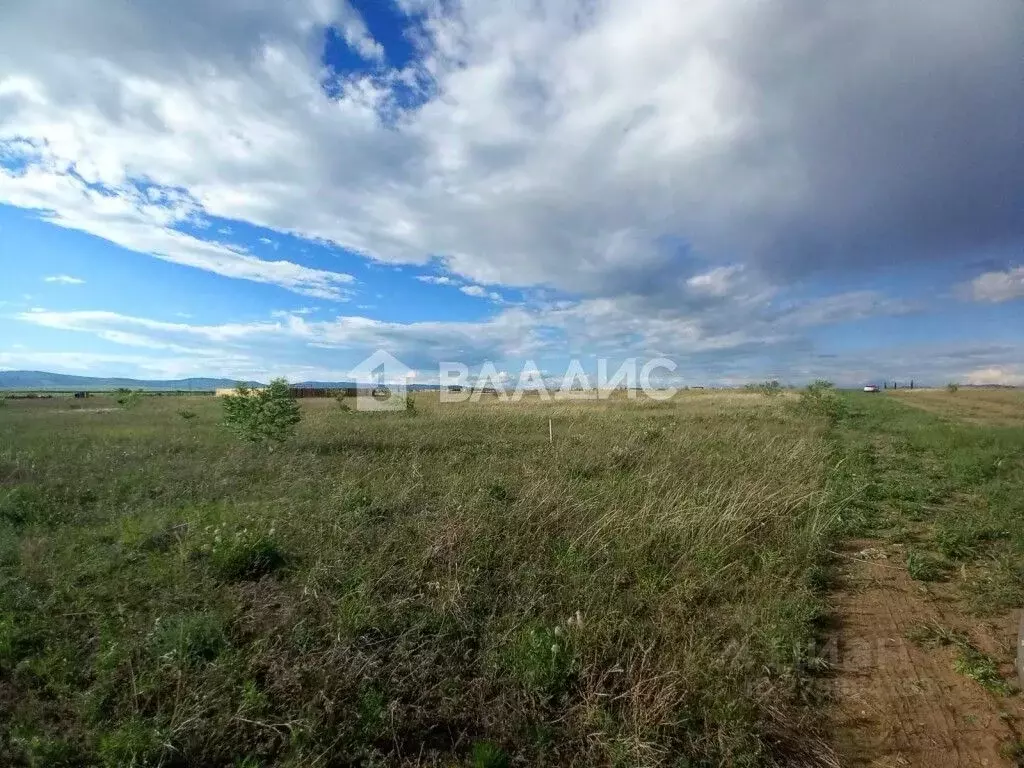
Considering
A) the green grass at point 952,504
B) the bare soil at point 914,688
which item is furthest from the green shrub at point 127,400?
the bare soil at point 914,688

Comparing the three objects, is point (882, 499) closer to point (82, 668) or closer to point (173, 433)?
point (82, 668)

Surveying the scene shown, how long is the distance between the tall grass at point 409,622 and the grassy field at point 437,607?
18 mm

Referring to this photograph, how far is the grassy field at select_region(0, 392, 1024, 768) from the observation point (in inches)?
116

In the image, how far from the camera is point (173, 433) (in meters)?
14.1

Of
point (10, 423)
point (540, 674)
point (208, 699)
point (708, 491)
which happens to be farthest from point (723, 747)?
point (10, 423)

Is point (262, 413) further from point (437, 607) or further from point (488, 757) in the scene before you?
point (488, 757)

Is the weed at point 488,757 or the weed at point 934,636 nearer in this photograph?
the weed at point 488,757

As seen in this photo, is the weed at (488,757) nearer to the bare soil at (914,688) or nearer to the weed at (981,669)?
the bare soil at (914,688)

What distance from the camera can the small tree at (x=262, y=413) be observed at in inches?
503

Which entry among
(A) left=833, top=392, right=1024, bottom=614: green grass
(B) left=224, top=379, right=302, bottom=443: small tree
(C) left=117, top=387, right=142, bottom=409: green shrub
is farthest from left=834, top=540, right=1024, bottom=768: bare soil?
(C) left=117, top=387, right=142, bottom=409: green shrub

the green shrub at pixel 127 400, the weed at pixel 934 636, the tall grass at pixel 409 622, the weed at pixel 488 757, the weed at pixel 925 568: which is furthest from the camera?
the green shrub at pixel 127 400

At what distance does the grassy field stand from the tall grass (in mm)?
18

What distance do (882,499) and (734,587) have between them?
5.26 metres

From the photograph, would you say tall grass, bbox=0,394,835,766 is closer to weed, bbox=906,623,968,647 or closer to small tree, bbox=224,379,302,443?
weed, bbox=906,623,968,647
